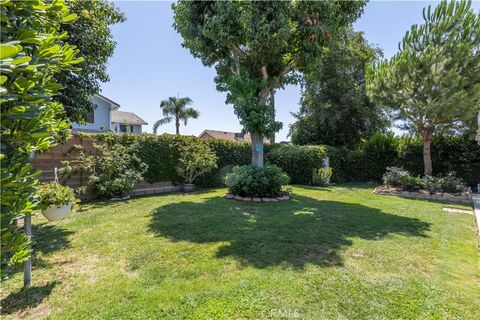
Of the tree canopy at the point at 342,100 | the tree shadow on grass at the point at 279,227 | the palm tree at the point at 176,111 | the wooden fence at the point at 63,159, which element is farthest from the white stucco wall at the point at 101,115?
the tree shadow on grass at the point at 279,227

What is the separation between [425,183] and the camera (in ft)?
34.2

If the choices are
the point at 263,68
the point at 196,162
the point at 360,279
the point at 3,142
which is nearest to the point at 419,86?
the point at 263,68

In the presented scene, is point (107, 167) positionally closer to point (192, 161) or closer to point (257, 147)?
point (192, 161)

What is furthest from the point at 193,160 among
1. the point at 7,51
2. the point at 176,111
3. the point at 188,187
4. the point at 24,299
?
the point at 176,111

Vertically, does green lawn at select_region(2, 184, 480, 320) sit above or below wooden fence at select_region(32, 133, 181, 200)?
below

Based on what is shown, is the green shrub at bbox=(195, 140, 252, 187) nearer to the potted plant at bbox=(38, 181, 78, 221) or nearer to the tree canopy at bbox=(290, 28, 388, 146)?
the tree canopy at bbox=(290, 28, 388, 146)

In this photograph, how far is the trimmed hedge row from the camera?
1050 centimetres

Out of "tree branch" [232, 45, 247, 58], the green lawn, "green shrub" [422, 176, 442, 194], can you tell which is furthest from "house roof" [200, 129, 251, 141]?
the green lawn

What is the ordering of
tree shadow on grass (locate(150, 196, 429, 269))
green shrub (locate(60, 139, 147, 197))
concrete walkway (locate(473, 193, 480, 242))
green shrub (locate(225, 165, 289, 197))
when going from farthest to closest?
1. green shrub (locate(225, 165, 289, 197))
2. green shrub (locate(60, 139, 147, 197))
3. concrete walkway (locate(473, 193, 480, 242))
4. tree shadow on grass (locate(150, 196, 429, 269))

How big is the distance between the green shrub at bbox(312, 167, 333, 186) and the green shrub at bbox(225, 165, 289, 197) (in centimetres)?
453

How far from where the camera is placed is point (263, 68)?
9.28 m

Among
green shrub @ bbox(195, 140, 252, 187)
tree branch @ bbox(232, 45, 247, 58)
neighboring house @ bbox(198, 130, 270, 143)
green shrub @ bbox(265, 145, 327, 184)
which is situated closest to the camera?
tree branch @ bbox(232, 45, 247, 58)

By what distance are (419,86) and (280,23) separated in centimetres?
707

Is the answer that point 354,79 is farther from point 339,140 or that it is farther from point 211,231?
point 211,231
